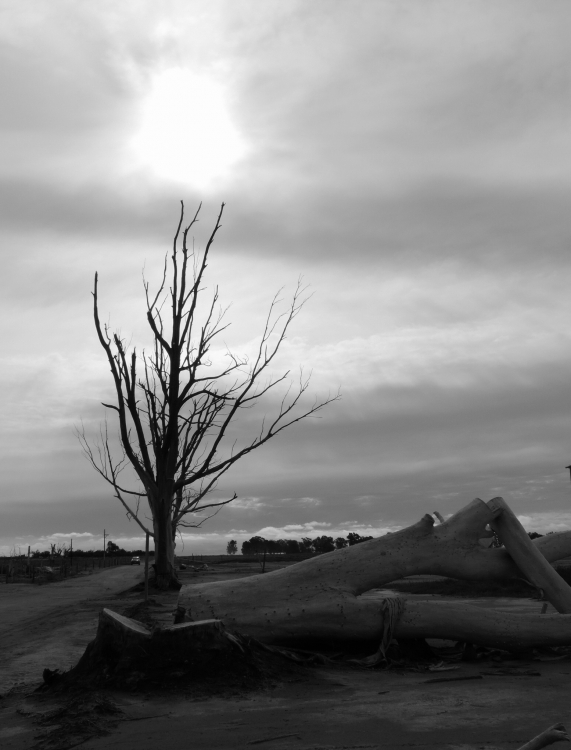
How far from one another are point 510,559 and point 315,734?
15.9ft

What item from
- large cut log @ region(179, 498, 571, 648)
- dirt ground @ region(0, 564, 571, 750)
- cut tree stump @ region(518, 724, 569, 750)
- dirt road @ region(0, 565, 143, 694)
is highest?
large cut log @ region(179, 498, 571, 648)

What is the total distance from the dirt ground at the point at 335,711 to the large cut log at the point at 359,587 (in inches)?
21.1

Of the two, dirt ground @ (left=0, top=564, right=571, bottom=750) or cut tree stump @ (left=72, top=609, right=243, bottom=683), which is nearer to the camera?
dirt ground @ (left=0, top=564, right=571, bottom=750)

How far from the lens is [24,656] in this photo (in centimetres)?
884

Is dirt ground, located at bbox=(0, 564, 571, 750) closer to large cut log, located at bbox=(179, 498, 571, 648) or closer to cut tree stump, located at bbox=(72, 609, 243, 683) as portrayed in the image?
cut tree stump, located at bbox=(72, 609, 243, 683)

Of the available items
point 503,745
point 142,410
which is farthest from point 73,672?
point 142,410

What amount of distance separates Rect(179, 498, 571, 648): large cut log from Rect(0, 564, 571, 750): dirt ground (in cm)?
54

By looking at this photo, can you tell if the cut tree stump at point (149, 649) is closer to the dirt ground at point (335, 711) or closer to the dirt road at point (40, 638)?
the dirt ground at point (335, 711)

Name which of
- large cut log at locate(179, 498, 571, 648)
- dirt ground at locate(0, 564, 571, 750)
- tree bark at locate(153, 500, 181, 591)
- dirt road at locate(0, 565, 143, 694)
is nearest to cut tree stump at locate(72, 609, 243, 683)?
dirt ground at locate(0, 564, 571, 750)

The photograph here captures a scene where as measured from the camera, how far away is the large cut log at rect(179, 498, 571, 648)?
802 cm

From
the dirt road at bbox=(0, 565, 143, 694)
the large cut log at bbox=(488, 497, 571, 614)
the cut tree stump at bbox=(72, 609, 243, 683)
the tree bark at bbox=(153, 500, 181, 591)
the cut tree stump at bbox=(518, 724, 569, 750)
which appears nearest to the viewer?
the cut tree stump at bbox=(518, 724, 569, 750)

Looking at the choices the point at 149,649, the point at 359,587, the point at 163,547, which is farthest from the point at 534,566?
the point at 163,547

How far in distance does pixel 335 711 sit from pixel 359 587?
2937mm

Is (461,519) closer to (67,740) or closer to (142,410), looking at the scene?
(67,740)
